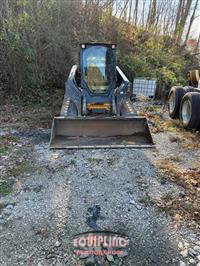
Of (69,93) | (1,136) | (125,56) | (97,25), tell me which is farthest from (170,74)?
(1,136)

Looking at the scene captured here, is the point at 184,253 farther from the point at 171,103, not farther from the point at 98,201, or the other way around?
the point at 171,103

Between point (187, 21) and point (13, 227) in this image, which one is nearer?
point (13, 227)

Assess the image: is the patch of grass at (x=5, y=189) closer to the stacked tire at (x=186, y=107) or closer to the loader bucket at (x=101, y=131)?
the loader bucket at (x=101, y=131)

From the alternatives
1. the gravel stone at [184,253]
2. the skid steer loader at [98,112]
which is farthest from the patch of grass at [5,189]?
the gravel stone at [184,253]

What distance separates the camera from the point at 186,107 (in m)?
5.08

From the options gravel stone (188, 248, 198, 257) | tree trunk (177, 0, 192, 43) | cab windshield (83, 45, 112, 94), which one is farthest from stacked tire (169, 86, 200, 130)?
tree trunk (177, 0, 192, 43)

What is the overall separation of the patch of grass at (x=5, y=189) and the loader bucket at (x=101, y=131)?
41.8 inches

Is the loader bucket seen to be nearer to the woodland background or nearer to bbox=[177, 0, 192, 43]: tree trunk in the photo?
the woodland background

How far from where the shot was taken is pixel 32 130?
185 inches

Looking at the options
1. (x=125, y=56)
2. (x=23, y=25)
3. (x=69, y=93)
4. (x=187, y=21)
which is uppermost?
(x=187, y=21)

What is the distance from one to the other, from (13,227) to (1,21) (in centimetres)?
624

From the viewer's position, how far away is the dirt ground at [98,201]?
1.98 meters

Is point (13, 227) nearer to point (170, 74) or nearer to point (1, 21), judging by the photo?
point (1, 21)

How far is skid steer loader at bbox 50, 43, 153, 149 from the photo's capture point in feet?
12.3
